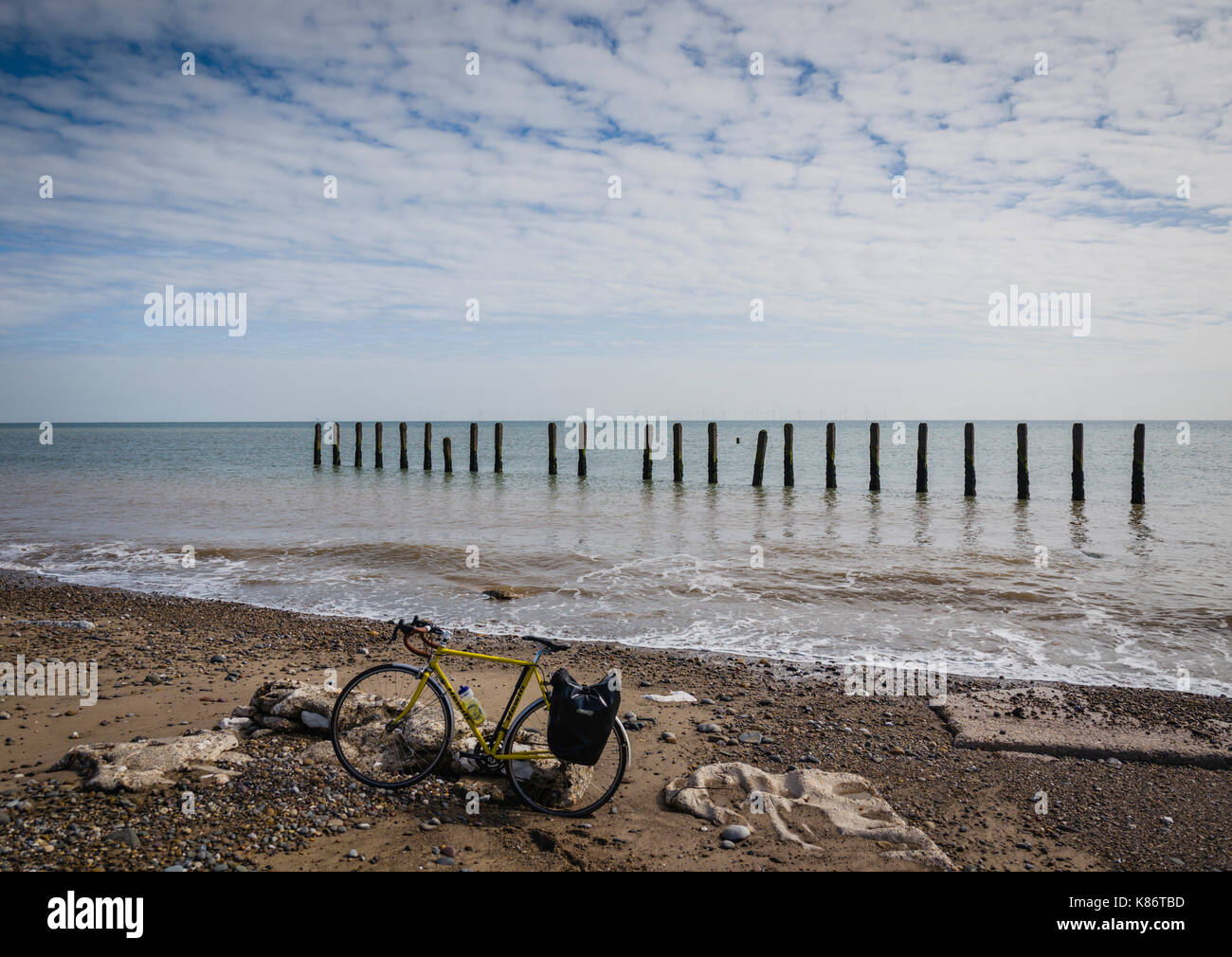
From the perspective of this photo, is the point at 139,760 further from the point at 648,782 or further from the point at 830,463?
the point at 830,463

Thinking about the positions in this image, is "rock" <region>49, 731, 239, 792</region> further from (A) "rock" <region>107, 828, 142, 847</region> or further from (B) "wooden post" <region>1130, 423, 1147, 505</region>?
(B) "wooden post" <region>1130, 423, 1147, 505</region>

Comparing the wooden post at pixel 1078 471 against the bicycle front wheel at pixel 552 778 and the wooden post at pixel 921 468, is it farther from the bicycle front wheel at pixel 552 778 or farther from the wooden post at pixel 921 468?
the bicycle front wheel at pixel 552 778

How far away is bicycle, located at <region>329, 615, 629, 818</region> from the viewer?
193 inches

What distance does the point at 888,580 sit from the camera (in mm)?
13555

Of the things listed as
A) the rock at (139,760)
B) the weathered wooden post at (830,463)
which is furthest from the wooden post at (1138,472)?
the rock at (139,760)

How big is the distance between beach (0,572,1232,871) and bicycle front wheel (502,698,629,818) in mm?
97

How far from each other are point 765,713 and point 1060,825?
2618 millimetres

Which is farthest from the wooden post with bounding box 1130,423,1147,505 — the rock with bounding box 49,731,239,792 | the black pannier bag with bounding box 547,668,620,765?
the rock with bounding box 49,731,239,792

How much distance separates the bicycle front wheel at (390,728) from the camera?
5039 millimetres

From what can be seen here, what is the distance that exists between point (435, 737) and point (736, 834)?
87.2 inches

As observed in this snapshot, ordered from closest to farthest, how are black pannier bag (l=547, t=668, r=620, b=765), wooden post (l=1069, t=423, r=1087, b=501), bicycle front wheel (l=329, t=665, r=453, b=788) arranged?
black pannier bag (l=547, t=668, r=620, b=765)
bicycle front wheel (l=329, t=665, r=453, b=788)
wooden post (l=1069, t=423, r=1087, b=501)

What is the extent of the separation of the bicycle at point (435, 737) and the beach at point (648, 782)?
0.49 ft

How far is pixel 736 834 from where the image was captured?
178 inches
